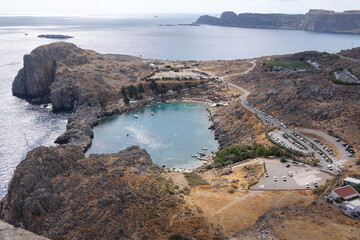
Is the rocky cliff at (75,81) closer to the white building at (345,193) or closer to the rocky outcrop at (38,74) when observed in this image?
the rocky outcrop at (38,74)

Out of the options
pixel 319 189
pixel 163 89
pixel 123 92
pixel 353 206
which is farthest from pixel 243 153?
pixel 123 92

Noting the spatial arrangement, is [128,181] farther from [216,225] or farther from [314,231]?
[314,231]

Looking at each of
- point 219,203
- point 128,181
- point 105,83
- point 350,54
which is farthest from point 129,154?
point 350,54

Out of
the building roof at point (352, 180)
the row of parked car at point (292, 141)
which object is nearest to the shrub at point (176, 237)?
the building roof at point (352, 180)

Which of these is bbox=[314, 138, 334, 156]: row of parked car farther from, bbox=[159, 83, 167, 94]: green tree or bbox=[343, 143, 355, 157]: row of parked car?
bbox=[159, 83, 167, 94]: green tree

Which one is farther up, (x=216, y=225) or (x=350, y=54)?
(x=350, y=54)

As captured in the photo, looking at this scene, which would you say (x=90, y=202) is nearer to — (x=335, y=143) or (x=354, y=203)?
(x=354, y=203)

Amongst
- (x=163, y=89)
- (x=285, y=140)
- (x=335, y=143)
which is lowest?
(x=163, y=89)
